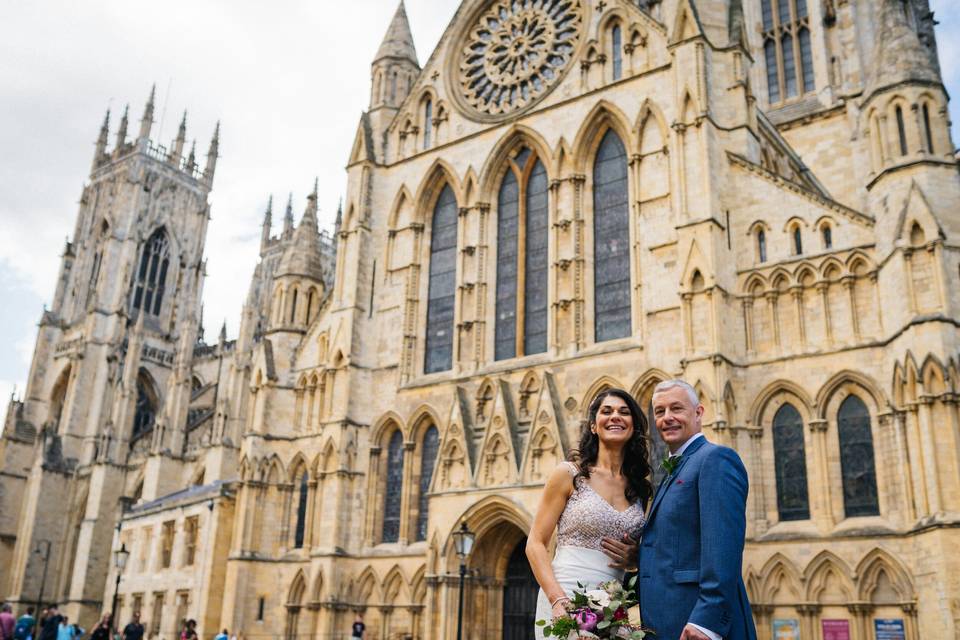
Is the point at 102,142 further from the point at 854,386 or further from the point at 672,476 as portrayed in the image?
the point at 672,476

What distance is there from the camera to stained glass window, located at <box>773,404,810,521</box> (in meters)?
17.3

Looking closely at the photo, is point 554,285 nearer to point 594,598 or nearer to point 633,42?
point 633,42

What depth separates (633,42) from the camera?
22453 mm

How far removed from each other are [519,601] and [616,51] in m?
13.9

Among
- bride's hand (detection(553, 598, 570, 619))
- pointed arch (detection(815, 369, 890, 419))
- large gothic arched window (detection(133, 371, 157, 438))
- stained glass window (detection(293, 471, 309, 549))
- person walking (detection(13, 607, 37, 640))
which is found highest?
large gothic arched window (detection(133, 371, 157, 438))

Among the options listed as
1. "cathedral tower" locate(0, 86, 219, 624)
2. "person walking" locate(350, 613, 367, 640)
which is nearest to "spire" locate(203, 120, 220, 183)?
"cathedral tower" locate(0, 86, 219, 624)

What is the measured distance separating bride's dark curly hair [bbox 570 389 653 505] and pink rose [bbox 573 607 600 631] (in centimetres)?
78

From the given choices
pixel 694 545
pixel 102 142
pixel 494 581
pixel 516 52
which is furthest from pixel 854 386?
pixel 102 142

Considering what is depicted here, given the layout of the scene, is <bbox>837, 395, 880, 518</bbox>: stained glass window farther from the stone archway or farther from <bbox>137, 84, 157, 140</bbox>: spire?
<bbox>137, 84, 157, 140</bbox>: spire

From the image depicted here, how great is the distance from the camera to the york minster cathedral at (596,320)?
54.3 ft

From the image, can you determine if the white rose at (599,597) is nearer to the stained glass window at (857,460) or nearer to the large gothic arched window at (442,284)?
the stained glass window at (857,460)

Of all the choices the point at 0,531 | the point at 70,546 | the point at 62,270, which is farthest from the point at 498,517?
the point at 62,270

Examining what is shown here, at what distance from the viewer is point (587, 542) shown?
4.32 meters

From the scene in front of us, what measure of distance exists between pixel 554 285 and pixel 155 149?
53.3m
